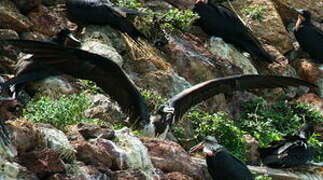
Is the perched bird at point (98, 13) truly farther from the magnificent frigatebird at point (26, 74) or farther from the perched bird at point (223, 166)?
the perched bird at point (223, 166)

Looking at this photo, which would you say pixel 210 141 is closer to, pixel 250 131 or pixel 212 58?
pixel 250 131

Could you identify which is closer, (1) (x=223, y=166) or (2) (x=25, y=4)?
(1) (x=223, y=166)

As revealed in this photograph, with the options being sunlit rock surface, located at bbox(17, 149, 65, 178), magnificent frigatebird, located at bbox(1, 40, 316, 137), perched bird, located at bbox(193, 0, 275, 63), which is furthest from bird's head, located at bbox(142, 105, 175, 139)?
perched bird, located at bbox(193, 0, 275, 63)

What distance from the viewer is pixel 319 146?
1319 cm

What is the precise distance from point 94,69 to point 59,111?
122 cm

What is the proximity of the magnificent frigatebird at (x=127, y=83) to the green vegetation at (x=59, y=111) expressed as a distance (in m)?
0.37

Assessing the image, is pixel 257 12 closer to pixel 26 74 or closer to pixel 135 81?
pixel 135 81

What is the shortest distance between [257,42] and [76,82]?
13.5 feet

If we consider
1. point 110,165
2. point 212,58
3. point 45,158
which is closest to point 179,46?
point 212,58

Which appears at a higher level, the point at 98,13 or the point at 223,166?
the point at 223,166

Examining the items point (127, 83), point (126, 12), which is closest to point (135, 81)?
point (126, 12)

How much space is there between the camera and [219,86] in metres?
12.0

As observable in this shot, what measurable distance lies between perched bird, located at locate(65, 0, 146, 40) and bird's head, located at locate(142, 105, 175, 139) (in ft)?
6.33

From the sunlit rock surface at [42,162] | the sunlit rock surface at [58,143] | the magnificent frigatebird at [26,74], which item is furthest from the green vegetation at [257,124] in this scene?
the sunlit rock surface at [42,162]
